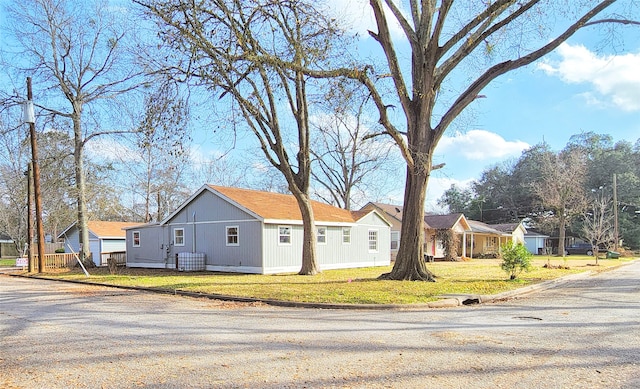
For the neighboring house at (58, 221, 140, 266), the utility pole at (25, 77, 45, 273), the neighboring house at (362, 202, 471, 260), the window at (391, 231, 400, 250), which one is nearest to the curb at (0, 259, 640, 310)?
the utility pole at (25, 77, 45, 273)

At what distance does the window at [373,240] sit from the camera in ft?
92.9

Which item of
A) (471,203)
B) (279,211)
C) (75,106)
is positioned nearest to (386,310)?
(279,211)

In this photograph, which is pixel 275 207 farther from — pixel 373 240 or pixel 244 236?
pixel 373 240

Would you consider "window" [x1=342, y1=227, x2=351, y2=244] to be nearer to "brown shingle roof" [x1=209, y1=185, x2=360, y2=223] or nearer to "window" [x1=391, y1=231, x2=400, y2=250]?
"brown shingle roof" [x1=209, y1=185, x2=360, y2=223]

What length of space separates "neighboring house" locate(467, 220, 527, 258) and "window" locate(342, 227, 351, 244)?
18.1 m

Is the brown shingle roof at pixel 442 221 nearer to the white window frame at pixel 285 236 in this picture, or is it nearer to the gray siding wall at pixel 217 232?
the white window frame at pixel 285 236

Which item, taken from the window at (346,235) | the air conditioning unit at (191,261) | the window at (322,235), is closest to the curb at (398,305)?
the air conditioning unit at (191,261)

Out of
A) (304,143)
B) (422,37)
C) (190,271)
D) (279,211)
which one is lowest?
(190,271)

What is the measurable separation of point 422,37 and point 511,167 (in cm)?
5739

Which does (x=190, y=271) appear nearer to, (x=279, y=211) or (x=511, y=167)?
(x=279, y=211)

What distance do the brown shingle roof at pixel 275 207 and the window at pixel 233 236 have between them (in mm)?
1304

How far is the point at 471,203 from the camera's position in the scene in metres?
68.4

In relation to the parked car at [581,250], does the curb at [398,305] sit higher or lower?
higher

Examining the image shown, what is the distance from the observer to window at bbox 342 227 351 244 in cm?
2577
